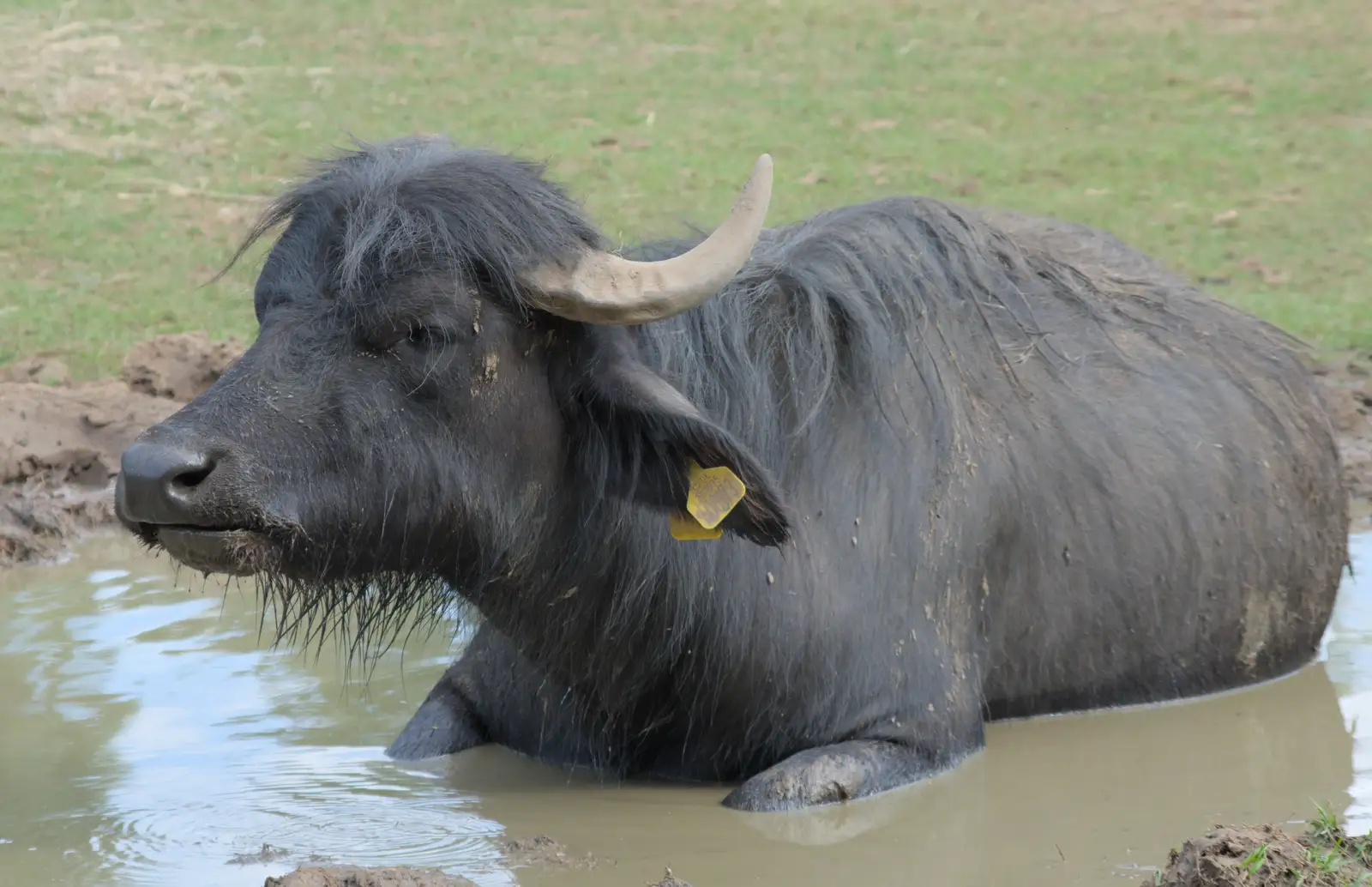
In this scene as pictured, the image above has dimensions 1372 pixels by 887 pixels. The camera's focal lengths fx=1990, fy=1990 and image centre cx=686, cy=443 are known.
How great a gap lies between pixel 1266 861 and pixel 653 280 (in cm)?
184

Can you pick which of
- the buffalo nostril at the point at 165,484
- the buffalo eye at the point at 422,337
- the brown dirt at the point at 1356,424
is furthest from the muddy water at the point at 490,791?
the brown dirt at the point at 1356,424

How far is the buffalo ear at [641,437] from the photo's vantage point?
4660 mm

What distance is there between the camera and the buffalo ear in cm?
466

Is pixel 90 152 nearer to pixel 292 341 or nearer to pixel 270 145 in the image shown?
pixel 270 145

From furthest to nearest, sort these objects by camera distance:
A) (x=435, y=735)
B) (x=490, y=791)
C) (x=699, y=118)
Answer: (x=699, y=118), (x=435, y=735), (x=490, y=791)

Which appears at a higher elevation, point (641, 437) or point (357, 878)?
point (641, 437)

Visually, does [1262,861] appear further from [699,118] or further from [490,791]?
[699,118]

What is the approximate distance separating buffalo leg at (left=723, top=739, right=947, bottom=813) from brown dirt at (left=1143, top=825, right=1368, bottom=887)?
1150mm

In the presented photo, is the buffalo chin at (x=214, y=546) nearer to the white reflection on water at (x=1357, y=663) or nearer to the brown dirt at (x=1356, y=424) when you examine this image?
the white reflection on water at (x=1357, y=663)

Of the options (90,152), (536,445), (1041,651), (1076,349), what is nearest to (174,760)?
(536,445)

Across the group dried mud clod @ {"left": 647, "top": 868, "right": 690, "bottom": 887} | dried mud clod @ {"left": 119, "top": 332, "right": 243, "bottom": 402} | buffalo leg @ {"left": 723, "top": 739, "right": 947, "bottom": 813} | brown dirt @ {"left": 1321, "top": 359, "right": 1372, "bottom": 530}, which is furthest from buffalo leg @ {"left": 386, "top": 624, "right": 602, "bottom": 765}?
brown dirt @ {"left": 1321, "top": 359, "right": 1372, "bottom": 530}

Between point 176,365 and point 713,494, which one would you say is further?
point 176,365

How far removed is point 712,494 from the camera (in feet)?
15.3

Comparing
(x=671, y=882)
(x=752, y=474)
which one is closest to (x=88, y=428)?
(x=752, y=474)
